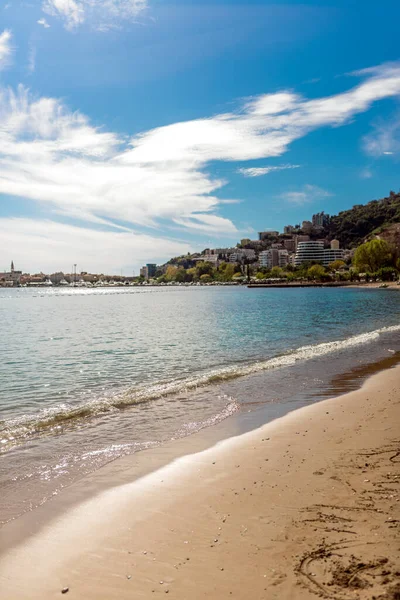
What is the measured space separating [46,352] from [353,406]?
59.4 feet

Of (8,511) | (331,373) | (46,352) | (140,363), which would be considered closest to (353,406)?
(331,373)

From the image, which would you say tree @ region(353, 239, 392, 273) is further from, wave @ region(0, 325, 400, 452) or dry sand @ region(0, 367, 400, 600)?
dry sand @ region(0, 367, 400, 600)

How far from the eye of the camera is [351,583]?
395 cm

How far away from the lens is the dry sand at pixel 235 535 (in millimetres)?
4129

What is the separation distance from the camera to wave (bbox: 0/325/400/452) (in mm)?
10281

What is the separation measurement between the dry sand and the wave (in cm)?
422

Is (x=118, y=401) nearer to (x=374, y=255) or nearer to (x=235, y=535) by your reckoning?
(x=235, y=535)

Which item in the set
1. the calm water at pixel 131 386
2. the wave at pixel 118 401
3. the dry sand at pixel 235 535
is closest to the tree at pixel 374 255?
the calm water at pixel 131 386

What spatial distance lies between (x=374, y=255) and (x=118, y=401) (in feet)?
557

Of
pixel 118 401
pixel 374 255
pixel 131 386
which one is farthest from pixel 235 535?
pixel 374 255

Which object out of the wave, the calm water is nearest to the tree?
the calm water

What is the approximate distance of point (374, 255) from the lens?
551 feet

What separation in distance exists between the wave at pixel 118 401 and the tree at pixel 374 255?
156m

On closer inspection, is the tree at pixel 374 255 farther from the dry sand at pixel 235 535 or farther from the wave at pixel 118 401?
the dry sand at pixel 235 535
